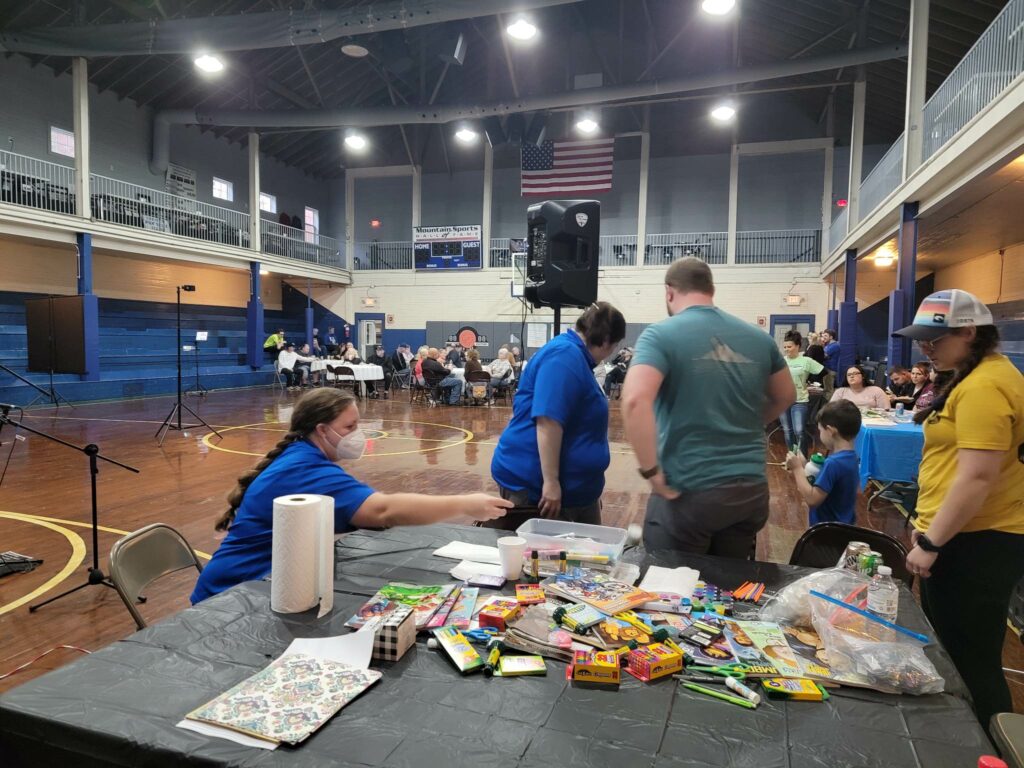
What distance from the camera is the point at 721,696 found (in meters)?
1.13

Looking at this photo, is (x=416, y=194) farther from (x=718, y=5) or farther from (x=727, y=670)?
(x=727, y=670)

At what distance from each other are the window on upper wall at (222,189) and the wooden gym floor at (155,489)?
998 cm

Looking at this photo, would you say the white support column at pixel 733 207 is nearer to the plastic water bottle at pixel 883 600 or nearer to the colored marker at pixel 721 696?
the plastic water bottle at pixel 883 600

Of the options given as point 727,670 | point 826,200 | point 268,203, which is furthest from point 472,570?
point 268,203

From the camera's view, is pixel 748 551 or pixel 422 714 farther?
pixel 748 551

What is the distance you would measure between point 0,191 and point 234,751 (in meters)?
13.7

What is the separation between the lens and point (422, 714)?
108 centimetres

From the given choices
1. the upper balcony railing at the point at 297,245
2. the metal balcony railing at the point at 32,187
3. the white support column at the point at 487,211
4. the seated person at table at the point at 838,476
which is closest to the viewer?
the seated person at table at the point at 838,476

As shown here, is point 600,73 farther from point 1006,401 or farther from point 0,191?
point 1006,401

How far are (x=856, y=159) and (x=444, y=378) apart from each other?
9.90 meters

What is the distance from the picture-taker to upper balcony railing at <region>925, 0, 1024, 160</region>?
5445 mm

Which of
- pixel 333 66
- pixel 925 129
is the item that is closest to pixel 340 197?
pixel 333 66

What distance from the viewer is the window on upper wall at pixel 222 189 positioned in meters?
18.5

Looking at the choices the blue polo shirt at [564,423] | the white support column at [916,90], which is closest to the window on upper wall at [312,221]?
the white support column at [916,90]
